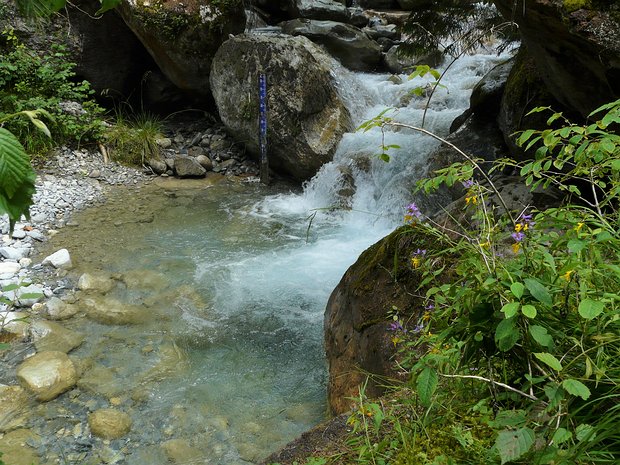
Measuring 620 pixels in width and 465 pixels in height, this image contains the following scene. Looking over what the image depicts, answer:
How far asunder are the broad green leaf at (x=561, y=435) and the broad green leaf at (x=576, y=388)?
0.09m

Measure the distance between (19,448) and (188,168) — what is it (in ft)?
18.4

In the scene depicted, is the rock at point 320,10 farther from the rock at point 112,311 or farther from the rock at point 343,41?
the rock at point 112,311

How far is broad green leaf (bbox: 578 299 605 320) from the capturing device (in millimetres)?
1223

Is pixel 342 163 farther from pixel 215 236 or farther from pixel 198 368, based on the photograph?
pixel 198 368

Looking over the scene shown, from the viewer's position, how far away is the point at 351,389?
3104 millimetres

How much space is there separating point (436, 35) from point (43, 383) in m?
5.16

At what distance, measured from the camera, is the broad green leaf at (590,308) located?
4.01 feet

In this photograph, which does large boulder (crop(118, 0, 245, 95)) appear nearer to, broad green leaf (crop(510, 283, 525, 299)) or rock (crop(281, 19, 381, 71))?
rock (crop(281, 19, 381, 71))

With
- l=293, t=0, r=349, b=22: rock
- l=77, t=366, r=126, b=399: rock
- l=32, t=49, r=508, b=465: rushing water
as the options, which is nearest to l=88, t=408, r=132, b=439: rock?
l=32, t=49, r=508, b=465: rushing water

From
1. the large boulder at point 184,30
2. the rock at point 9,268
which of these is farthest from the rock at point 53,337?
the large boulder at point 184,30

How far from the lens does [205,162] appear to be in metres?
8.64

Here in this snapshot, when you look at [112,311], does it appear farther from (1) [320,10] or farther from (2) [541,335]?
(1) [320,10]

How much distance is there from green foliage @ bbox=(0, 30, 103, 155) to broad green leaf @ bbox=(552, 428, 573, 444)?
789cm

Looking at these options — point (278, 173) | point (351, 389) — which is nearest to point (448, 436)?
point (351, 389)
